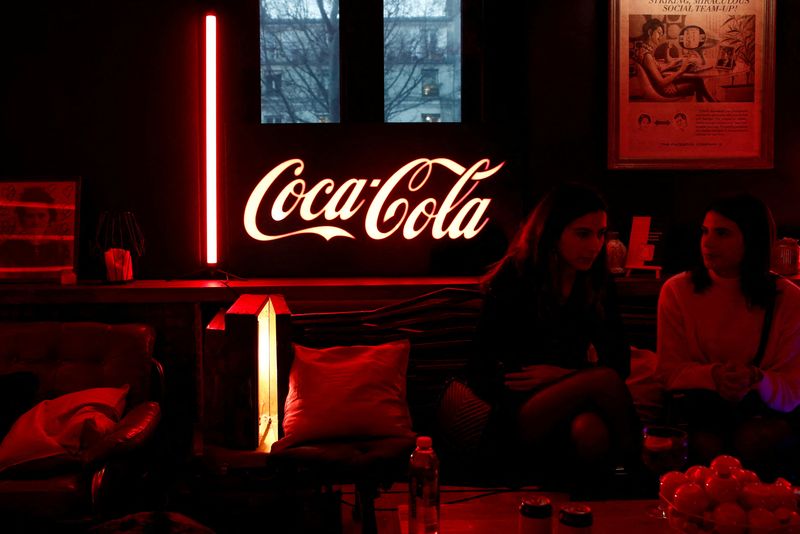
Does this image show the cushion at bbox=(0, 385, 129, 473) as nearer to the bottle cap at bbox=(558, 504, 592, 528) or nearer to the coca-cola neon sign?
the coca-cola neon sign

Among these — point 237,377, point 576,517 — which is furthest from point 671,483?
point 237,377

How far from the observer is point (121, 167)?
4.56 meters

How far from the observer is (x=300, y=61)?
4.74 meters

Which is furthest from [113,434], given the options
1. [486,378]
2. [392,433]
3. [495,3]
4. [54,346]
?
[495,3]

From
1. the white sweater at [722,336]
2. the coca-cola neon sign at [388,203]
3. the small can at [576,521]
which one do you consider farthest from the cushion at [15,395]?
the white sweater at [722,336]

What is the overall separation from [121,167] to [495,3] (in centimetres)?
242

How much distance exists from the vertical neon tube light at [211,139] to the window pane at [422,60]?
101cm

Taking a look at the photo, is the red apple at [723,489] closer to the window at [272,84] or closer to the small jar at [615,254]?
the small jar at [615,254]

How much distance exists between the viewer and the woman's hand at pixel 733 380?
319cm

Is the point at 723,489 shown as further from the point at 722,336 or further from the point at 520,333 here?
the point at 722,336

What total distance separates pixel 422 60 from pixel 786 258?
7.84 ft

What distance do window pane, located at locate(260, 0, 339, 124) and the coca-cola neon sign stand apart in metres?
0.39

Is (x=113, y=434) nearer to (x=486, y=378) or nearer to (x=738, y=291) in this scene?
(x=486, y=378)

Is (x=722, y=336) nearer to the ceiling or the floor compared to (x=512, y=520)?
nearer to the ceiling
